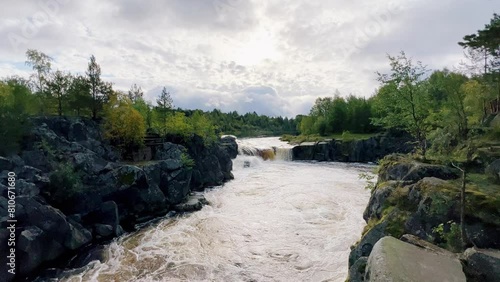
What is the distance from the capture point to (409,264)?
25.9ft

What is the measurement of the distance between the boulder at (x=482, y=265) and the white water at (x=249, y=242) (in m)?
7.43

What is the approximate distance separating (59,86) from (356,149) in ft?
186

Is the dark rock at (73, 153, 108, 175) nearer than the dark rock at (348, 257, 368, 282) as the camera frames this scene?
No

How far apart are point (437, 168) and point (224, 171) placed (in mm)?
32057

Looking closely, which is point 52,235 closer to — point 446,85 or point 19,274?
point 19,274

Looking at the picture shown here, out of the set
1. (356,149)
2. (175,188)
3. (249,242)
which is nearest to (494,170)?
(249,242)

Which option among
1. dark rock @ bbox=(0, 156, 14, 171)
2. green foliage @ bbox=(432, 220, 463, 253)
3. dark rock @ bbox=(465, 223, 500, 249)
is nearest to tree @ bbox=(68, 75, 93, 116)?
dark rock @ bbox=(0, 156, 14, 171)

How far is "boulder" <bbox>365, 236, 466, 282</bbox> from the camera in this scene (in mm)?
7348

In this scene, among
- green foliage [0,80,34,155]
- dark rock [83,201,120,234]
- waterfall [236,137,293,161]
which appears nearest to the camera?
green foliage [0,80,34,155]

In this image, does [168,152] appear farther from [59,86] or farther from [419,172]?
[419,172]

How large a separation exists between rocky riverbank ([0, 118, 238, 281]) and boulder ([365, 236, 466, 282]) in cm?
1728

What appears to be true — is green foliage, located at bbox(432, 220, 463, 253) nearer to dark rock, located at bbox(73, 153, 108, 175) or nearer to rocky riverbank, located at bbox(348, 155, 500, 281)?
rocky riverbank, located at bbox(348, 155, 500, 281)

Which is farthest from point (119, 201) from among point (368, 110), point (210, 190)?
point (368, 110)

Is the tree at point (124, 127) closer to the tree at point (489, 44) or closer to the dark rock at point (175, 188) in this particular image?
the dark rock at point (175, 188)
